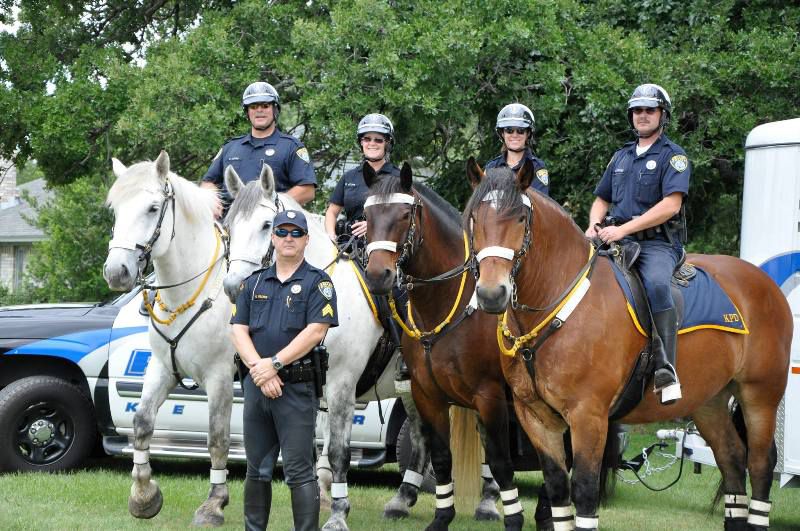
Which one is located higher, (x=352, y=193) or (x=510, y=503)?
(x=352, y=193)

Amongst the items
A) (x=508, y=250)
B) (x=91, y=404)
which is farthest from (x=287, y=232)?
(x=91, y=404)

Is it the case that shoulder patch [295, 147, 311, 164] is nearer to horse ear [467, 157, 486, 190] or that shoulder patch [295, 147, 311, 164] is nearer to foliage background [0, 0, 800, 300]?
horse ear [467, 157, 486, 190]

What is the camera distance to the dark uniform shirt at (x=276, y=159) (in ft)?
26.1

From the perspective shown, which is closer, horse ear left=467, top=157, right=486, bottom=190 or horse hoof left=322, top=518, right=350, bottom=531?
horse ear left=467, top=157, right=486, bottom=190

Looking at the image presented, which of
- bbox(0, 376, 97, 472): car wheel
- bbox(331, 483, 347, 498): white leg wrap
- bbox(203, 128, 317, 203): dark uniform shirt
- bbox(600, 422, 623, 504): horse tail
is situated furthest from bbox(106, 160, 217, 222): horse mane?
bbox(600, 422, 623, 504): horse tail

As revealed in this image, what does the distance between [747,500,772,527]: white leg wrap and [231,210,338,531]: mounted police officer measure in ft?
10.1

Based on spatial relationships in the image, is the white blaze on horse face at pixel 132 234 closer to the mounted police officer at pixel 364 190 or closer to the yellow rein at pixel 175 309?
the yellow rein at pixel 175 309

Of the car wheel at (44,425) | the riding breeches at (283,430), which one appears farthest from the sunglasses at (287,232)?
the car wheel at (44,425)

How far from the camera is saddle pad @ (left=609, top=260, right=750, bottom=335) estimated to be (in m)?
6.38

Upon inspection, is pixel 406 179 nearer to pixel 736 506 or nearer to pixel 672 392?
pixel 672 392

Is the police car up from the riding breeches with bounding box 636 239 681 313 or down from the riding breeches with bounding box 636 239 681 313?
down

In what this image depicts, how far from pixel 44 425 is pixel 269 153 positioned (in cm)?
337

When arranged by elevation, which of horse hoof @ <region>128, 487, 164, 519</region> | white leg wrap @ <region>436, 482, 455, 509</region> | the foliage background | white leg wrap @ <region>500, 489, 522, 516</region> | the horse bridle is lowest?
horse hoof @ <region>128, 487, 164, 519</region>

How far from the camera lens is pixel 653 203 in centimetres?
670
